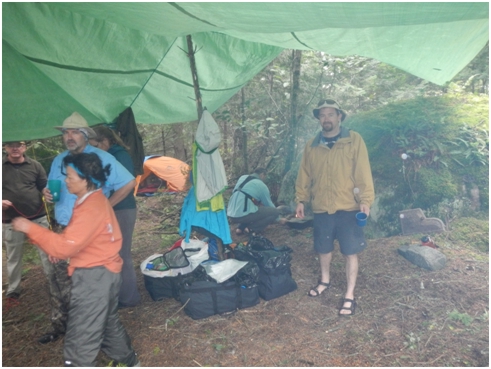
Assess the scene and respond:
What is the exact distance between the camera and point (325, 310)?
3471 millimetres

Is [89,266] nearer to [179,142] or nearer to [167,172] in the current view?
[167,172]

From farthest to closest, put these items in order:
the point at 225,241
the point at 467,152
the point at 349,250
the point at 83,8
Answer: the point at 467,152 < the point at 225,241 < the point at 349,250 < the point at 83,8

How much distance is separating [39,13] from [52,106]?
4.51 ft

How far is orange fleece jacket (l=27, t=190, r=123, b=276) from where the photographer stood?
2174mm

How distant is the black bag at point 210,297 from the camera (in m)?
3.39

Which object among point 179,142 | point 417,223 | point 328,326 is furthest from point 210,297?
point 179,142

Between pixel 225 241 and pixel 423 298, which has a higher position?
pixel 225 241

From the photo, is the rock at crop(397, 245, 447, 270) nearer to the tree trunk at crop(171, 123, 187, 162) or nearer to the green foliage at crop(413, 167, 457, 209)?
the green foliage at crop(413, 167, 457, 209)

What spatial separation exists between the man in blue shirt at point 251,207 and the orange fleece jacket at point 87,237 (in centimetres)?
310

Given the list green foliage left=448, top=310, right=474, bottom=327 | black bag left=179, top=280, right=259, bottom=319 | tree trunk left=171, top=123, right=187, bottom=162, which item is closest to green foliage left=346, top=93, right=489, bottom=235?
green foliage left=448, top=310, right=474, bottom=327

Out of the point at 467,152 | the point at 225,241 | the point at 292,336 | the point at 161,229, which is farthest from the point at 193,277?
the point at 467,152

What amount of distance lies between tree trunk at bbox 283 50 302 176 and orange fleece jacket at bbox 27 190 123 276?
4.91m

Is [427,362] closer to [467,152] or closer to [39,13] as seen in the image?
[467,152]

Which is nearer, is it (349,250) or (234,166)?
(349,250)
